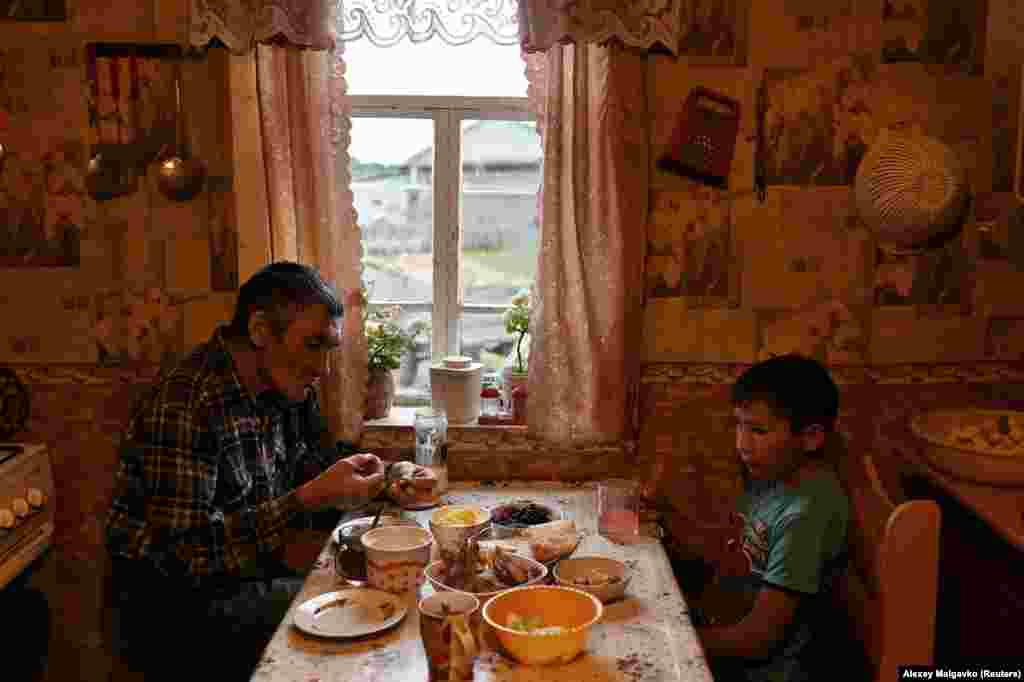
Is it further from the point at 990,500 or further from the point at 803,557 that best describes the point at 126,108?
the point at 990,500

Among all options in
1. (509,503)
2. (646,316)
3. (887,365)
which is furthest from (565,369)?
(887,365)

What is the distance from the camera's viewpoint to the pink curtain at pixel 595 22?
2465 millimetres

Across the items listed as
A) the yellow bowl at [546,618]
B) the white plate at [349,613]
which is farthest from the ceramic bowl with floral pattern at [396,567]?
the yellow bowl at [546,618]

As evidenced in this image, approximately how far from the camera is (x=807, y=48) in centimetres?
259

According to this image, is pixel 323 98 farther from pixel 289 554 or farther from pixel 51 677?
pixel 51 677

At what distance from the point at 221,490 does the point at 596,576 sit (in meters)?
0.88

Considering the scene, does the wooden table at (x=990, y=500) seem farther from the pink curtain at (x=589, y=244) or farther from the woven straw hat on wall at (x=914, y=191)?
the pink curtain at (x=589, y=244)

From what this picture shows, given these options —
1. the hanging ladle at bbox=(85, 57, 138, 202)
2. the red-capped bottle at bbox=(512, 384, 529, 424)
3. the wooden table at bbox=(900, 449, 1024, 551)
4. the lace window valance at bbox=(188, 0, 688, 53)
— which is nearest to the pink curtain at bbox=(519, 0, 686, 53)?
the lace window valance at bbox=(188, 0, 688, 53)

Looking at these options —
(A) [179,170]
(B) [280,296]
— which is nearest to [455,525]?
(B) [280,296]

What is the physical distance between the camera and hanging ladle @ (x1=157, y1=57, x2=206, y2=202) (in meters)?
2.57

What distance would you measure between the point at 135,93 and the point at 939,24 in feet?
7.09

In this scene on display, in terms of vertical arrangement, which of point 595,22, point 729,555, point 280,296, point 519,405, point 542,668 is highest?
point 595,22

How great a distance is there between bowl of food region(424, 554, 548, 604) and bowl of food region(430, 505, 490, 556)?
0.04 meters

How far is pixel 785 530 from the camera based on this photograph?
75.8 inches
